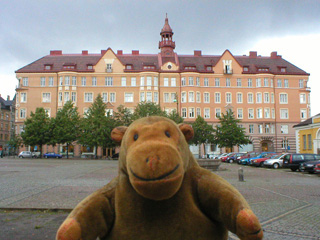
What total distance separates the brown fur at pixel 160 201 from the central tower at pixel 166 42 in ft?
188

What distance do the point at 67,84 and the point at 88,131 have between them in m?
13.5

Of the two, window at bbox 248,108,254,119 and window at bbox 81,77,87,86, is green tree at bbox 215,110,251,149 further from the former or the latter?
window at bbox 81,77,87,86

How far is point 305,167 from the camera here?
2158cm

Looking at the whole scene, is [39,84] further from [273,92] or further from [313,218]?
[313,218]

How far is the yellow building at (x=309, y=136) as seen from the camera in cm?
3544

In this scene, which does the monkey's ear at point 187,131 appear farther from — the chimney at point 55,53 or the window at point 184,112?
the chimney at point 55,53

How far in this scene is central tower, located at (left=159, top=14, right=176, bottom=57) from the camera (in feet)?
191

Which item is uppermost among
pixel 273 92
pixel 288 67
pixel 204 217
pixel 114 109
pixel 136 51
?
pixel 136 51

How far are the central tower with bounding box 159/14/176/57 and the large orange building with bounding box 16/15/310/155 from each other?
8.46 ft

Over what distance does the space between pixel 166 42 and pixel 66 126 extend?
86.6 ft

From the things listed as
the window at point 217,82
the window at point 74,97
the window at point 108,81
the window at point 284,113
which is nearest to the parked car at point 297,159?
the window at point 217,82

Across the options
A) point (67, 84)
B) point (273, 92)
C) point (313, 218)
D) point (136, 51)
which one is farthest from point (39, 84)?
point (313, 218)

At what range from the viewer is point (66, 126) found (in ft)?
152

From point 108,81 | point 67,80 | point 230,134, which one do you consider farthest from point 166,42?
point 230,134
